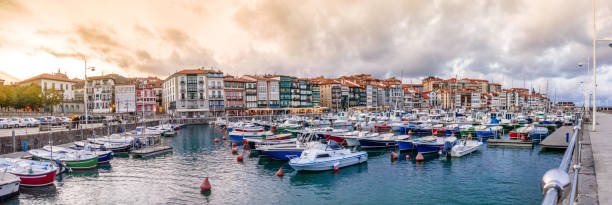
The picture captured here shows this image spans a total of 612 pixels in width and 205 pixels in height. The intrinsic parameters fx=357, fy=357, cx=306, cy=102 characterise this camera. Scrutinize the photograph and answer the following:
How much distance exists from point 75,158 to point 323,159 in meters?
20.9

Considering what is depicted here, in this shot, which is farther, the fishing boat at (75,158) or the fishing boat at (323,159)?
the fishing boat at (75,158)

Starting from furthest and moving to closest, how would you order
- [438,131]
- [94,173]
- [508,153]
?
[438,131], [508,153], [94,173]

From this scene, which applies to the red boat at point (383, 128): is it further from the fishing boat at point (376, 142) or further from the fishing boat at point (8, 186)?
the fishing boat at point (8, 186)

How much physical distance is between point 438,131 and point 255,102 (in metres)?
71.3

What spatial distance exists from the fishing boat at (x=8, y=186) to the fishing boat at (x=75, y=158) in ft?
23.8

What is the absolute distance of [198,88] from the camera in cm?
10362

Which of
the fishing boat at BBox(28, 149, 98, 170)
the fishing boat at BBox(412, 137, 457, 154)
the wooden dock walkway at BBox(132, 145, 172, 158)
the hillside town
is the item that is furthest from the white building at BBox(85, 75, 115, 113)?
the fishing boat at BBox(412, 137, 457, 154)

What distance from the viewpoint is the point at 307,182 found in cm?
2631

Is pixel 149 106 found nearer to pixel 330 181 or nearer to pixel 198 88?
pixel 198 88

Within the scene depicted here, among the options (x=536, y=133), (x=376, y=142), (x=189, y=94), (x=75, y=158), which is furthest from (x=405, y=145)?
(x=189, y=94)

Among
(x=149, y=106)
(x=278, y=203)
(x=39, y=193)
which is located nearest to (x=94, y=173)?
(x=39, y=193)

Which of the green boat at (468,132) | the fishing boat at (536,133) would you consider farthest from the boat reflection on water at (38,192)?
the fishing boat at (536,133)

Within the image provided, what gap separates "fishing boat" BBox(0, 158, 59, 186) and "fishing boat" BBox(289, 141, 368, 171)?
17.0 meters

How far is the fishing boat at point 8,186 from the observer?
2108 cm
